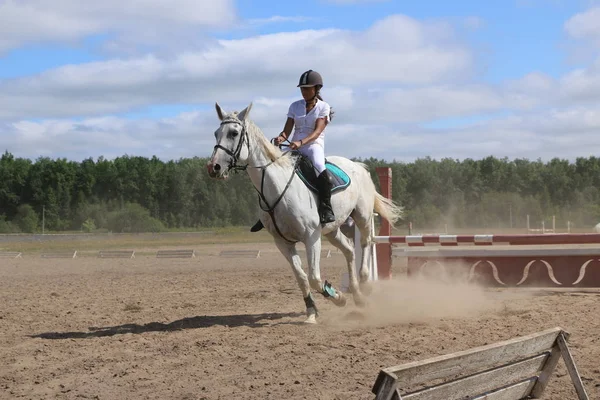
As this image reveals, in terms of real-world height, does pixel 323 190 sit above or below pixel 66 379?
above

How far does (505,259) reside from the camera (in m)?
12.6

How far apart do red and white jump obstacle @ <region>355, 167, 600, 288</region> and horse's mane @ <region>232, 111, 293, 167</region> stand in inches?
139

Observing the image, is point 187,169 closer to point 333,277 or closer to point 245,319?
point 333,277

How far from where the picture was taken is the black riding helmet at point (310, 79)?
928 centimetres

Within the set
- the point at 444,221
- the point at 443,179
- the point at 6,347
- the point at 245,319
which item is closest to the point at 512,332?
the point at 245,319

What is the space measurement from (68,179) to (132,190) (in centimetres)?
569

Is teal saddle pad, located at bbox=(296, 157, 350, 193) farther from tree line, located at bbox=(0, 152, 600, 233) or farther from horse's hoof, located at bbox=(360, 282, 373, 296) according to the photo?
tree line, located at bbox=(0, 152, 600, 233)

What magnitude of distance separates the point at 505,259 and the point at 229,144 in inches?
243

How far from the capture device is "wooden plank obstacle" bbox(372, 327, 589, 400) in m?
4.20

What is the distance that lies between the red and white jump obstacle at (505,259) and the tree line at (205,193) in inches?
1674

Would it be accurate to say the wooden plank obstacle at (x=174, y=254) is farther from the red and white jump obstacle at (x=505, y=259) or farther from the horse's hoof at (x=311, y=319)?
the horse's hoof at (x=311, y=319)

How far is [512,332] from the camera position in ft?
26.5

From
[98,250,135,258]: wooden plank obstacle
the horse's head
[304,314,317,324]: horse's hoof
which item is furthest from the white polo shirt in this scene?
[98,250,135,258]: wooden plank obstacle

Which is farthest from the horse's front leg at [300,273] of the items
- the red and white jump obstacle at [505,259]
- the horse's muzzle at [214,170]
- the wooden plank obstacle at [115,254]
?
the wooden plank obstacle at [115,254]
